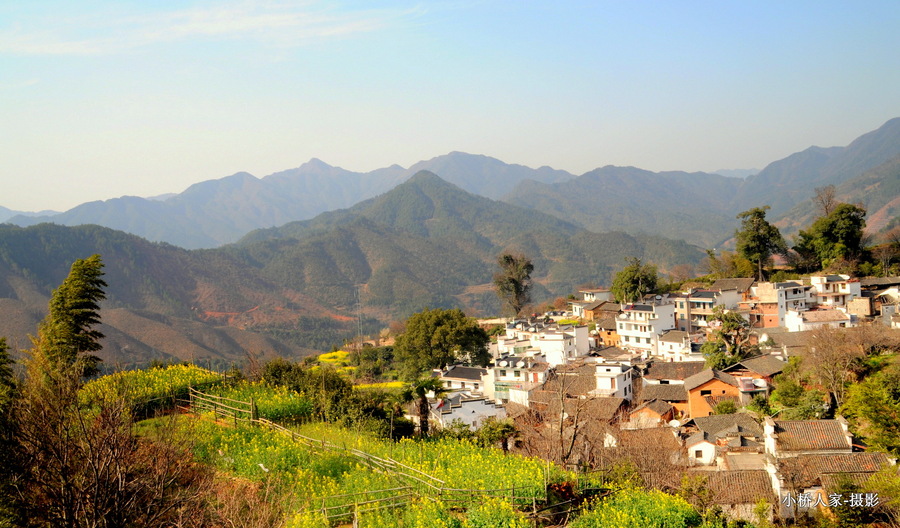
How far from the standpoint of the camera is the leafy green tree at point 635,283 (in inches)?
1692

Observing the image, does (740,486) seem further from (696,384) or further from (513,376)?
(513,376)

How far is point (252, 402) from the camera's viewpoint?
12.0 m

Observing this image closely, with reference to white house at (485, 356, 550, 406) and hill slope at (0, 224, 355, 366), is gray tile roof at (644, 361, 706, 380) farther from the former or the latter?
hill slope at (0, 224, 355, 366)

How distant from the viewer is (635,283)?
43.2 metres

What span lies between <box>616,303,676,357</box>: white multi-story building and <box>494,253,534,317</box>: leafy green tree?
380 inches

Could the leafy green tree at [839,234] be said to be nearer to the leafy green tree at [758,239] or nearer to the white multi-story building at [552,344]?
the leafy green tree at [758,239]

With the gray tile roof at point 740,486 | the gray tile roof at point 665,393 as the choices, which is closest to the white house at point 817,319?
the gray tile roof at point 665,393

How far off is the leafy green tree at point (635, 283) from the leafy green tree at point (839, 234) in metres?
10.2

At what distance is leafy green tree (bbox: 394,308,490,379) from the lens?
3244 centimetres

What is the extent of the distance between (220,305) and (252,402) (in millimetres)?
100645

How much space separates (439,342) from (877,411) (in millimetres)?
19390

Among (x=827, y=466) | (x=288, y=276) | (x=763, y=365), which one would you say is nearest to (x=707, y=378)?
(x=763, y=365)

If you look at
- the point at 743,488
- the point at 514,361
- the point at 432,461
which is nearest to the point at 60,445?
the point at 432,461

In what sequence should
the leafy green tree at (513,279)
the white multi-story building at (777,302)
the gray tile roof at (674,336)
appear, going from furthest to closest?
the leafy green tree at (513,279)
the white multi-story building at (777,302)
the gray tile roof at (674,336)
